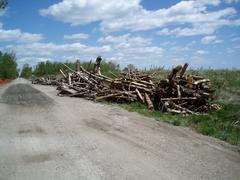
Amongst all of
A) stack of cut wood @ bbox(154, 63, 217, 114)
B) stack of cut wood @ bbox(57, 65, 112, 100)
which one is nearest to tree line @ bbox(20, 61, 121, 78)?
stack of cut wood @ bbox(57, 65, 112, 100)

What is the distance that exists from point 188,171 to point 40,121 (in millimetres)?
6439

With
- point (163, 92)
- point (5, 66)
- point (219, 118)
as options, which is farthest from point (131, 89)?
point (5, 66)

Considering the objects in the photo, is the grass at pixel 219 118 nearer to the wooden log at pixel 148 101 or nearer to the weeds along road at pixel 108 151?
the wooden log at pixel 148 101

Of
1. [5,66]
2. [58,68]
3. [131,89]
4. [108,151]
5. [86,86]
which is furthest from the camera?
[5,66]

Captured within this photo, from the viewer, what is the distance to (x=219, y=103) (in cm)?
1430

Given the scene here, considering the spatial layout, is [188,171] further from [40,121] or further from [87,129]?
[40,121]

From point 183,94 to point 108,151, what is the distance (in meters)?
7.82

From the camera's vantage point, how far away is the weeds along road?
18.6ft

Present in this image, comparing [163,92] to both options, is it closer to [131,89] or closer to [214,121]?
[131,89]

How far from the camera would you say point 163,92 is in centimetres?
1453

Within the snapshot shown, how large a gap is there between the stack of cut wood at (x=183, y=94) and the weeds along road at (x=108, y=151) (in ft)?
8.81

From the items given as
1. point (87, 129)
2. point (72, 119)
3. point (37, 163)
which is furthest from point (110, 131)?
point (37, 163)

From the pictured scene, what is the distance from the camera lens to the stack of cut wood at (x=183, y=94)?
13.5 m

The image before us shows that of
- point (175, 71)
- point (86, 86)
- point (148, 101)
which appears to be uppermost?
point (175, 71)
